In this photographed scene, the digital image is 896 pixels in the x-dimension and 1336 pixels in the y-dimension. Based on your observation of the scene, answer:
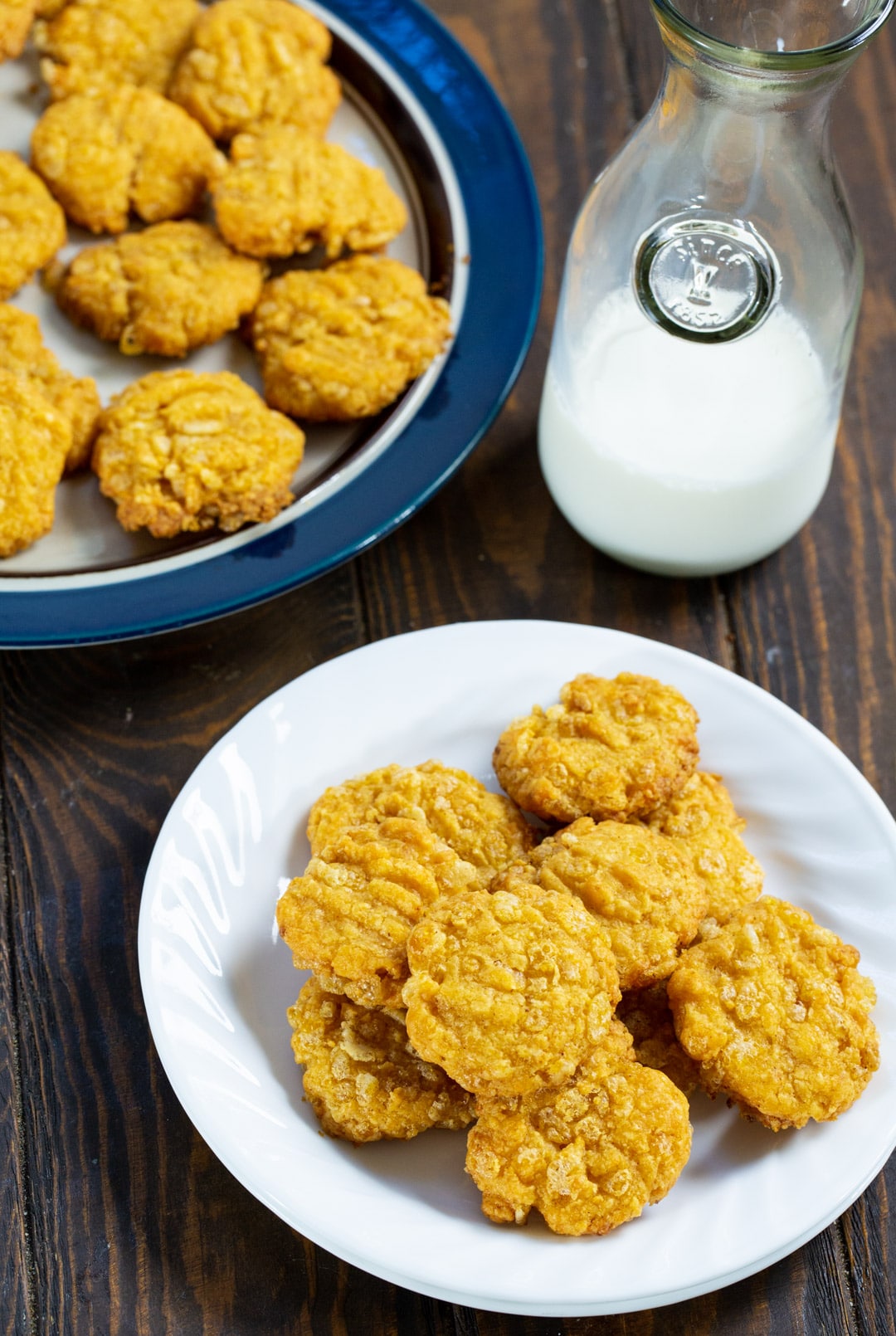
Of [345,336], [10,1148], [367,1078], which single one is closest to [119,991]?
[10,1148]

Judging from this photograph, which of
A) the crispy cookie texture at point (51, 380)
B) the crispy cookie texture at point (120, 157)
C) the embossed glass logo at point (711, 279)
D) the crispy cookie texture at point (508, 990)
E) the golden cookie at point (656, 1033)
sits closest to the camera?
the crispy cookie texture at point (508, 990)

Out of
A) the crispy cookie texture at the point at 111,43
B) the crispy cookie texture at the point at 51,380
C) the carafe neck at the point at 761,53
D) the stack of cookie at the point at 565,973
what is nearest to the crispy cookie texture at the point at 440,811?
the stack of cookie at the point at 565,973

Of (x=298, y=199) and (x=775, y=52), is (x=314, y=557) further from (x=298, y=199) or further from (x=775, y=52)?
(x=775, y=52)

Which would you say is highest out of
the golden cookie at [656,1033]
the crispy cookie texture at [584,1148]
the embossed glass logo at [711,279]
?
the embossed glass logo at [711,279]

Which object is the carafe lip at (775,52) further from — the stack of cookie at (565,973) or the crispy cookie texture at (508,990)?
the crispy cookie texture at (508,990)

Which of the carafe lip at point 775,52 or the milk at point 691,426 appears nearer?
the carafe lip at point 775,52

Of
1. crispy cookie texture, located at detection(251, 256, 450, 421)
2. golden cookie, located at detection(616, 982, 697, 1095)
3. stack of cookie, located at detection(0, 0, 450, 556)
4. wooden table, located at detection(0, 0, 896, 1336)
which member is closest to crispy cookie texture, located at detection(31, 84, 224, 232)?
stack of cookie, located at detection(0, 0, 450, 556)

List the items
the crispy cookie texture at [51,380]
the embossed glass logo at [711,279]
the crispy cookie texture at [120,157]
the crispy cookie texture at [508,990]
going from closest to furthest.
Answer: the crispy cookie texture at [508,990]
the embossed glass logo at [711,279]
the crispy cookie texture at [51,380]
the crispy cookie texture at [120,157]

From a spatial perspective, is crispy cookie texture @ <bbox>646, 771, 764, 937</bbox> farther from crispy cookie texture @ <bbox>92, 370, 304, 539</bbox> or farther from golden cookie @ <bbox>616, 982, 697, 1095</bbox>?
crispy cookie texture @ <bbox>92, 370, 304, 539</bbox>

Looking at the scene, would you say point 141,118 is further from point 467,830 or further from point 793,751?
point 793,751
